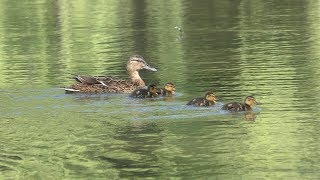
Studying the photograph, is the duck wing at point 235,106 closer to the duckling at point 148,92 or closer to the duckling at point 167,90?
the duckling at point 167,90

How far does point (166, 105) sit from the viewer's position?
1808 cm

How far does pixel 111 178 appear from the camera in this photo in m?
12.6

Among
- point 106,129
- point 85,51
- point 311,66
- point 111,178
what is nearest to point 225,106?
point 106,129

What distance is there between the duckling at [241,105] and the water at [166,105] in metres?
0.10

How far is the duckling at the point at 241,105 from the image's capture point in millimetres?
16922

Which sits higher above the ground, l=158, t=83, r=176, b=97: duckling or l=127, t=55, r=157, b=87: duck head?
l=158, t=83, r=176, b=97: duckling

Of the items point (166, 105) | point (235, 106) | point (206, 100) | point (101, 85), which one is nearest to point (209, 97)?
point (206, 100)

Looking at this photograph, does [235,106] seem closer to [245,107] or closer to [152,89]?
[245,107]

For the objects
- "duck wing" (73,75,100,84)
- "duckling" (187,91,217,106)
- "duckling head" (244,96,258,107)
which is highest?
"duckling head" (244,96,258,107)

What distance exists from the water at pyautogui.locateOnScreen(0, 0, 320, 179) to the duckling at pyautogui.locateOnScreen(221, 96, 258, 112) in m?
0.10

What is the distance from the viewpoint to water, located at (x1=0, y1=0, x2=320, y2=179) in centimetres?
1343

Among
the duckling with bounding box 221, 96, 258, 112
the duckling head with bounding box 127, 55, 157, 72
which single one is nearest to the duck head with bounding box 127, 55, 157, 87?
the duckling head with bounding box 127, 55, 157, 72

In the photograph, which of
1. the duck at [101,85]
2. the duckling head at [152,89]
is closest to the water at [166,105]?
the duck at [101,85]

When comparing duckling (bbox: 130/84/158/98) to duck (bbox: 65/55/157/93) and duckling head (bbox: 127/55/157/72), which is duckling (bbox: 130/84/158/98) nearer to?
duck (bbox: 65/55/157/93)
